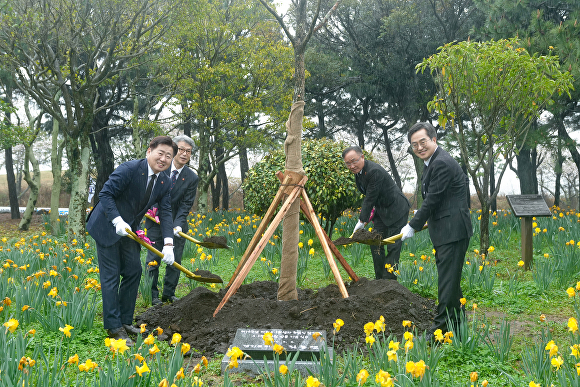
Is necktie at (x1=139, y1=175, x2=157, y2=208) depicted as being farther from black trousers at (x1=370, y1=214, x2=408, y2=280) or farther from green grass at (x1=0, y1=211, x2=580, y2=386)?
black trousers at (x1=370, y1=214, x2=408, y2=280)

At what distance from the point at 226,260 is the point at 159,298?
2.73 m

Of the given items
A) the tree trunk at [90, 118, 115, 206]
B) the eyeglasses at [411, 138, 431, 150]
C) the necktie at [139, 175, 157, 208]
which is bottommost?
the necktie at [139, 175, 157, 208]

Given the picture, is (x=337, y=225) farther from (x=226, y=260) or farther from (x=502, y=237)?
(x=502, y=237)

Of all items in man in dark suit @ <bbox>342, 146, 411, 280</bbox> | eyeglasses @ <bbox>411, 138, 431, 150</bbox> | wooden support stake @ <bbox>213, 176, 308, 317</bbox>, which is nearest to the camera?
eyeglasses @ <bbox>411, 138, 431, 150</bbox>

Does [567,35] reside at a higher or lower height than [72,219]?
higher

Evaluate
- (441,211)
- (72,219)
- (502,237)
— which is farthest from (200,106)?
(441,211)

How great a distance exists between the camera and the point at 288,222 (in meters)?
4.36

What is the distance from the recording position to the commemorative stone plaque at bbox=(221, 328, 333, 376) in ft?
9.76

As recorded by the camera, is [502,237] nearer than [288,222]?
No

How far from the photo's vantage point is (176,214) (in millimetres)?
5016

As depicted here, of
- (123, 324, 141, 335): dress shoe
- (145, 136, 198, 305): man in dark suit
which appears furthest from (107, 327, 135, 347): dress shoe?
(145, 136, 198, 305): man in dark suit

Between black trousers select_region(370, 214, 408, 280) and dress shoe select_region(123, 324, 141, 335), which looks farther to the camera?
black trousers select_region(370, 214, 408, 280)

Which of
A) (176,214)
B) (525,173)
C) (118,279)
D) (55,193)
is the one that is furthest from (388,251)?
(525,173)

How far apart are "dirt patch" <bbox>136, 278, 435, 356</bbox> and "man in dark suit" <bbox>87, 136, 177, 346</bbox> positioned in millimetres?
392
